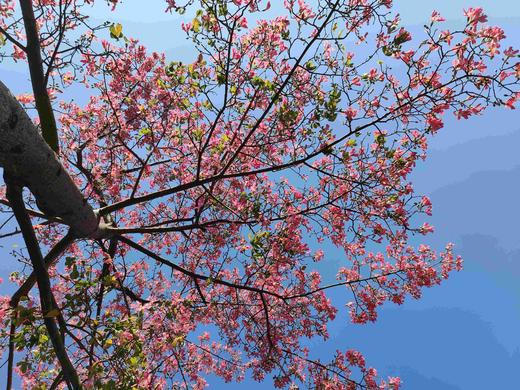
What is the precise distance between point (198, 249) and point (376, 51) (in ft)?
14.6

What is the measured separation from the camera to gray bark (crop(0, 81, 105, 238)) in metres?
2.53

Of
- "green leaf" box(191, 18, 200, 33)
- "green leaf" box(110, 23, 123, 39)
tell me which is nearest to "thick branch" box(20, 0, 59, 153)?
"green leaf" box(110, 23, 123, 39)

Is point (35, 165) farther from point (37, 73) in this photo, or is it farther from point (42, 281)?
point (37, 73)

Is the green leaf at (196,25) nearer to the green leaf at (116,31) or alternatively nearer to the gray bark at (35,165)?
the green leaf at (116,31)

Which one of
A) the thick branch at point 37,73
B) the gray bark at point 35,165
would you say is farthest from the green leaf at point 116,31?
the gray bark at point 35,165

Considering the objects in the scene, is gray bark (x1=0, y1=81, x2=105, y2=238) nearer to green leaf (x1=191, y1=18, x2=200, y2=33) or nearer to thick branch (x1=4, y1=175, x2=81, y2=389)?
thick branch (x1=4, y1=175, x2=81, y2=389)

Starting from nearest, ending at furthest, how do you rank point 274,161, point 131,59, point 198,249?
point 131,59
point 274,161
point 198,249

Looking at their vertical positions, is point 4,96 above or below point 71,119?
below

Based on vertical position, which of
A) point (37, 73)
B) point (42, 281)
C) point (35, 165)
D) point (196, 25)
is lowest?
point (42, 281)

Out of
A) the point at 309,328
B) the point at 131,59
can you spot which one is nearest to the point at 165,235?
the point at 309,328

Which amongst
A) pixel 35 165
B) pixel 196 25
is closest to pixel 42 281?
pixel 35 165

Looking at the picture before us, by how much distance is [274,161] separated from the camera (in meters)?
5.82

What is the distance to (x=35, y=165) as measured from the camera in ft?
9.43

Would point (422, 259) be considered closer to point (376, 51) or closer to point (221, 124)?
point (376, 51)
